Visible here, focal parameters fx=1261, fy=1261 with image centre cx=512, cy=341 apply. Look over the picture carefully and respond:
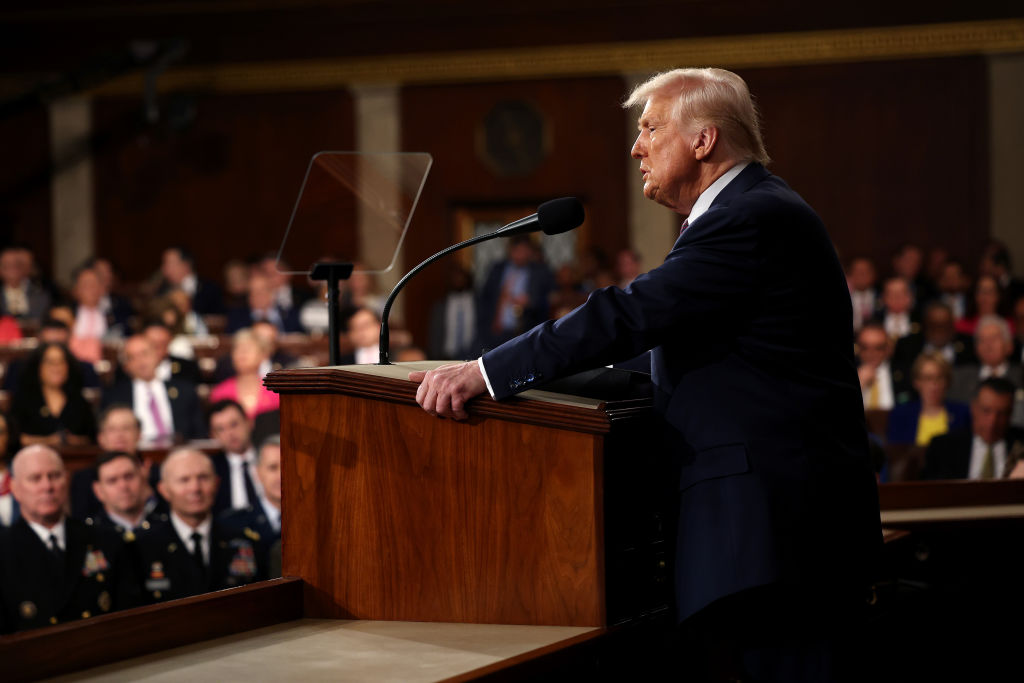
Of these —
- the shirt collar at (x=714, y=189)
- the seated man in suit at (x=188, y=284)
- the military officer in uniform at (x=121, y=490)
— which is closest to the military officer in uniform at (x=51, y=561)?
the military officer in uniform at (x=121, y=490)

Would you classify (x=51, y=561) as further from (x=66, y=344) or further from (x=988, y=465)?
(x=988, y=465)

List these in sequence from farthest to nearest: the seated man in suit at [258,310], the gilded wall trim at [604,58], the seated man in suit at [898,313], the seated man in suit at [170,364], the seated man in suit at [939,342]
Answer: the gilded wall trim at [604,58]
the seated man in suit at [258,310]
the seated man in suit at [898,313]
the seated man in suit at [939,342]
the seated man in suit at [170,364]

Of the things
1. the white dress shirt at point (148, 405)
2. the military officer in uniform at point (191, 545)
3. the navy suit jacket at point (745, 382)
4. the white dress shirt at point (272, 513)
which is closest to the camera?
the navy suit jacket at point (745, 382)

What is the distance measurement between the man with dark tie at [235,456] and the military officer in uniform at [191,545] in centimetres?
93

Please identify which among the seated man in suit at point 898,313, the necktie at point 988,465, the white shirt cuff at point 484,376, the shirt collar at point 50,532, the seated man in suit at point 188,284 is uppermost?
the seated man in suit at point 188,284

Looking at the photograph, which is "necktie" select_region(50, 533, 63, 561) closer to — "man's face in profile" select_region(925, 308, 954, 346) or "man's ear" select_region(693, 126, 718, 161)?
"man's ear" select_region(693, 126, 718, 161)

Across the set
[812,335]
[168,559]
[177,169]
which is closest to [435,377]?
[812,335]

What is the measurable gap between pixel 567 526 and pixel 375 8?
996 cm

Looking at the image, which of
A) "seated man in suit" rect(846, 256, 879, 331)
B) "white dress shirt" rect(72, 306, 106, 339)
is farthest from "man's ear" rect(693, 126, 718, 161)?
"seated man in suit" rect(846, 256, 879, 331)

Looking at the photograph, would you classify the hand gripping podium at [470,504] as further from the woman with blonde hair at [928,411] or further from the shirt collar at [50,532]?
the woman with blonde hair at [928,411]

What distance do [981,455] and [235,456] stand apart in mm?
2862

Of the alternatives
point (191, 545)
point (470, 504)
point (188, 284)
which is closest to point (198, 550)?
point (191, 545)

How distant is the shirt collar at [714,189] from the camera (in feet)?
6.36

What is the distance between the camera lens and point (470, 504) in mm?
1894
